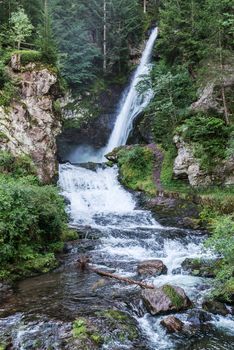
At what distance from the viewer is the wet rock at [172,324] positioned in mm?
7785

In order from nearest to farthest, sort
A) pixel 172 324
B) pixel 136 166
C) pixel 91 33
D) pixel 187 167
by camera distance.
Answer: pixel 172 324 < pixel 187 167 < pixel 136 166 < pixel 91 33

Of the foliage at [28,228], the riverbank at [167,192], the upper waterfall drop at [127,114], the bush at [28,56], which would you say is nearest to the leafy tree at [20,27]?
the bush at [28,56]

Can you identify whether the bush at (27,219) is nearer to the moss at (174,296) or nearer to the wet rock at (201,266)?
the wet rock at (201,266)

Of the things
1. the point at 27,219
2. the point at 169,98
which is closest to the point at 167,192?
the point at 169,98

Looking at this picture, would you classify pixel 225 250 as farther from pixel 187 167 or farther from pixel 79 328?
pixel 187 167

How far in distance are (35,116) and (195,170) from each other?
9.00 meters

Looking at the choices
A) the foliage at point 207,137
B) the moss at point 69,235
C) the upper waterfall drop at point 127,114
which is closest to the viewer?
the moss at point 69,235

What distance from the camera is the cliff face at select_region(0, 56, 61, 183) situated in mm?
18906

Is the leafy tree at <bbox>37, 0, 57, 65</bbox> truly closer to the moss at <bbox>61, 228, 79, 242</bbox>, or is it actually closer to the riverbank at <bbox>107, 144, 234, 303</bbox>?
the riverbank at <bbox>107, 144, 234, 303</bbox>

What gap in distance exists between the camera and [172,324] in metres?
7.85

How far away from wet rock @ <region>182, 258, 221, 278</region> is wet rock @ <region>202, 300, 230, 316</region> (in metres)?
2.04

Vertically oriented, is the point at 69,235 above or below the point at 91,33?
below

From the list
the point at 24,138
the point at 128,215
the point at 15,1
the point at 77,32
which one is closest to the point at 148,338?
the point at 128,215

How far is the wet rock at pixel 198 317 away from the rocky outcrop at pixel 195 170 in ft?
35.4
